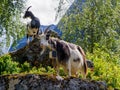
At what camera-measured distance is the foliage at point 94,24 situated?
28792 mm

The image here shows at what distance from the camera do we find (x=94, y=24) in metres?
29.4

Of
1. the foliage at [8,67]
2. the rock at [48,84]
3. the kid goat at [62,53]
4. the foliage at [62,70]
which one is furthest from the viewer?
the foliage at [8,67]

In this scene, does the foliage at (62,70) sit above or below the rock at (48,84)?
below

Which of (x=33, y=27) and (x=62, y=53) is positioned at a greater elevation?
(x=33, y=27)

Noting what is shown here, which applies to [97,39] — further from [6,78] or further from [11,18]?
[6,78]

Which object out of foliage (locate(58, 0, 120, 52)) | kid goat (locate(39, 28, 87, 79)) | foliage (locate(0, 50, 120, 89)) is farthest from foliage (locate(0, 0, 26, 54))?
kid goat (locate(39, 28, 87, 79))

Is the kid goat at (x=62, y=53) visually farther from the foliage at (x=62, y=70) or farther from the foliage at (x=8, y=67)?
the foliage at (x=8, y=67)

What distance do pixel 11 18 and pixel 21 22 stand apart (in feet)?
2.52

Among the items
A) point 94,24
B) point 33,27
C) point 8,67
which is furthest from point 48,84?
point 94,24

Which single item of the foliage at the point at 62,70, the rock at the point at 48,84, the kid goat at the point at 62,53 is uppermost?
the kid goat at the point at 62,53

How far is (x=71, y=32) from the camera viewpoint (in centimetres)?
2983

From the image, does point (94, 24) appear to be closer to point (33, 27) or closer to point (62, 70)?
point (33, 27)

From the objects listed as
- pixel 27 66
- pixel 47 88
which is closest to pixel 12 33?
pixel 27 66

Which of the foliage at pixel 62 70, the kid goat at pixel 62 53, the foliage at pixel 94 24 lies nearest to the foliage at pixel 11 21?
the foliage at pixel 94 24
